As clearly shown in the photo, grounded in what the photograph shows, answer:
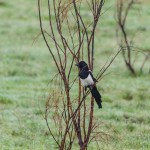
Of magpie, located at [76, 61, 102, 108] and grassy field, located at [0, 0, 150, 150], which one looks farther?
grassy field, located at [0, 0, 150, 150]

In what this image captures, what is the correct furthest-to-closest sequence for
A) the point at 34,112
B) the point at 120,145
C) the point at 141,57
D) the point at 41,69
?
the point at 141,57 < the point at 41,69 < the point at 34,112 < the point at 120,145

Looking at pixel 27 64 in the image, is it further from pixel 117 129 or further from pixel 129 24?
pixel 129 24

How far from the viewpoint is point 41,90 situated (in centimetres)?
1498

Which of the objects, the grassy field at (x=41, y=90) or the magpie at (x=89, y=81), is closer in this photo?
the magpie at (x=89, y=81)

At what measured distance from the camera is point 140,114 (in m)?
13.0

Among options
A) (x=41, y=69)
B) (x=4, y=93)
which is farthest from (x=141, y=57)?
(x=4, y=93)

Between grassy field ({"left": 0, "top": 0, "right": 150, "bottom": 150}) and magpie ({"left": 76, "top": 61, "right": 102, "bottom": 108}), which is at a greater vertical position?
magpie ({"left": 76, "top": 61, "right": 102, "bottom": 108})

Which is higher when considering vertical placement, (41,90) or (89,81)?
(89,81)

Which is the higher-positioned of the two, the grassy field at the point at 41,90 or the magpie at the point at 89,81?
the magpie at the point at 89,81

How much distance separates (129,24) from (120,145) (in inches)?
628

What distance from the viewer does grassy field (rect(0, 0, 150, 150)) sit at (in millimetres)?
10844

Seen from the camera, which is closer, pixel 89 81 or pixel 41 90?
pixel 89 81

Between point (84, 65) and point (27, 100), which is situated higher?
point (84, 65)

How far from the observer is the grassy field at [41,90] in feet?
35.6
